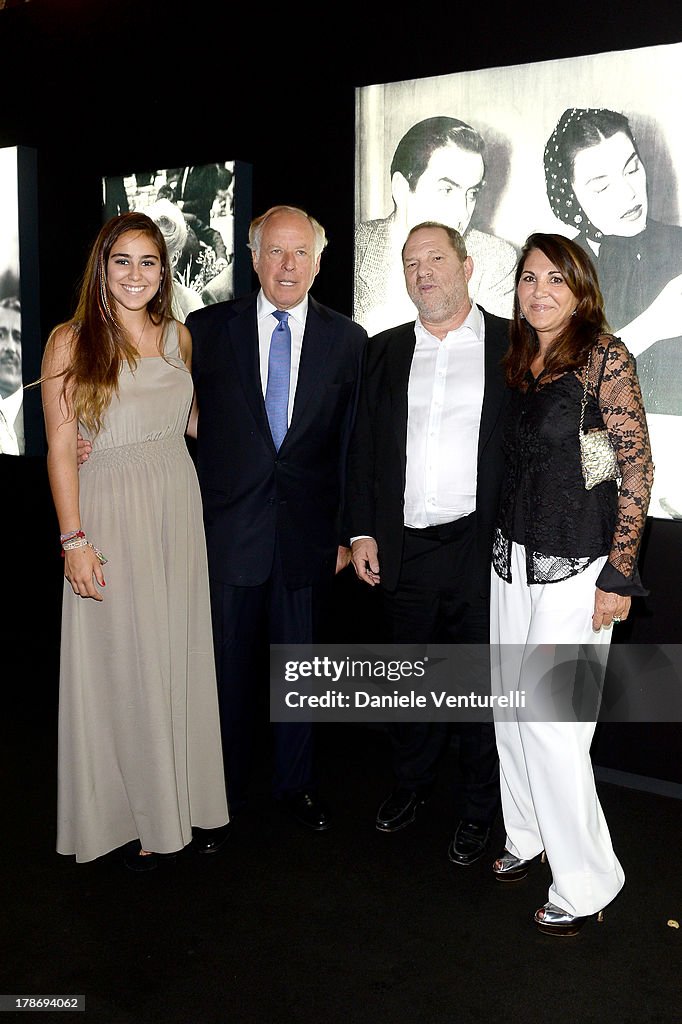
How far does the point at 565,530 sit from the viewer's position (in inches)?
95.6

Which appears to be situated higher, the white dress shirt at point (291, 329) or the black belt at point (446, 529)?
the white dress shirt at point (291, 329)

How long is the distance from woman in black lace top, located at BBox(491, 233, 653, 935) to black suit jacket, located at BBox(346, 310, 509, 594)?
17 cm

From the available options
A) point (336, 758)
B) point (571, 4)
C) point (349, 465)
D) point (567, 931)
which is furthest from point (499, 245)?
point (567, 931)

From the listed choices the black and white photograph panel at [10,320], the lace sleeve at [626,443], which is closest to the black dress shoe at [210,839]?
the lace sleeve at [626,443]

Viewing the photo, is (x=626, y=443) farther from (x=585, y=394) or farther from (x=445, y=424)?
(x=445, y=424)

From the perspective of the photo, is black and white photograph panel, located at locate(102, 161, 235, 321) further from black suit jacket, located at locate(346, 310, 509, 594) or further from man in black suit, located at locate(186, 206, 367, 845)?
black suit jacket, located at locate(346, 310, 509, 594)

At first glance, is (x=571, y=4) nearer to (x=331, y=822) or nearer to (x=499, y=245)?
(x=499, y=245)

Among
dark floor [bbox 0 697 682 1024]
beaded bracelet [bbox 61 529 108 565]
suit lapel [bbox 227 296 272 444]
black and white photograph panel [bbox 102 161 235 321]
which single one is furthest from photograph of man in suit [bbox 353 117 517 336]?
dark floor [bbox 0 697 682 1024]

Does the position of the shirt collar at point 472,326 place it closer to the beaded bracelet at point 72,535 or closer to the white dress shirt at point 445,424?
the white dress shirt at point 445,424

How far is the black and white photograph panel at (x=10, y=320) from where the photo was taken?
197 inches

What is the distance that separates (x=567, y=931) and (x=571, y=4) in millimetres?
3010

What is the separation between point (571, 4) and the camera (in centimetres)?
338
